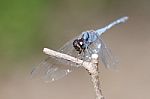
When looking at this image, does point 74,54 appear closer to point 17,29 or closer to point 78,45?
point 78,45

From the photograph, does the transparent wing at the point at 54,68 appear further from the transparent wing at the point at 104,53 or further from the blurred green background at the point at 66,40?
the blurred green background at the point at 66,40

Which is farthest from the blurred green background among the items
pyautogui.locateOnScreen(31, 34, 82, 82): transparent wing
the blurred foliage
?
pyautogui.locateOnScreen(31, 34, 82, 82): transparent wing

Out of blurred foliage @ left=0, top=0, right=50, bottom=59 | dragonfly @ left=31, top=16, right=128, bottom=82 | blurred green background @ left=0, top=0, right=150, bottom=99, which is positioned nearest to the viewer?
dragonfly @ left=31, top=16, right=128, bottom=82

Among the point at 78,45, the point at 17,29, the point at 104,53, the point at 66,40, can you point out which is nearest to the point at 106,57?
the point at 104,53

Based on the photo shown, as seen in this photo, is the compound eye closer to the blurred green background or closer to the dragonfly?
the dragonfly

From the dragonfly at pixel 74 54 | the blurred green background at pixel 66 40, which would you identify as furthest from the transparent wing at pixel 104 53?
the blurred green background at pixel 66 40

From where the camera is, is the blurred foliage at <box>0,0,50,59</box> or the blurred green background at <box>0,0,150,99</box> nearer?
the blurred green background at <box>0,0,150,99</box>
